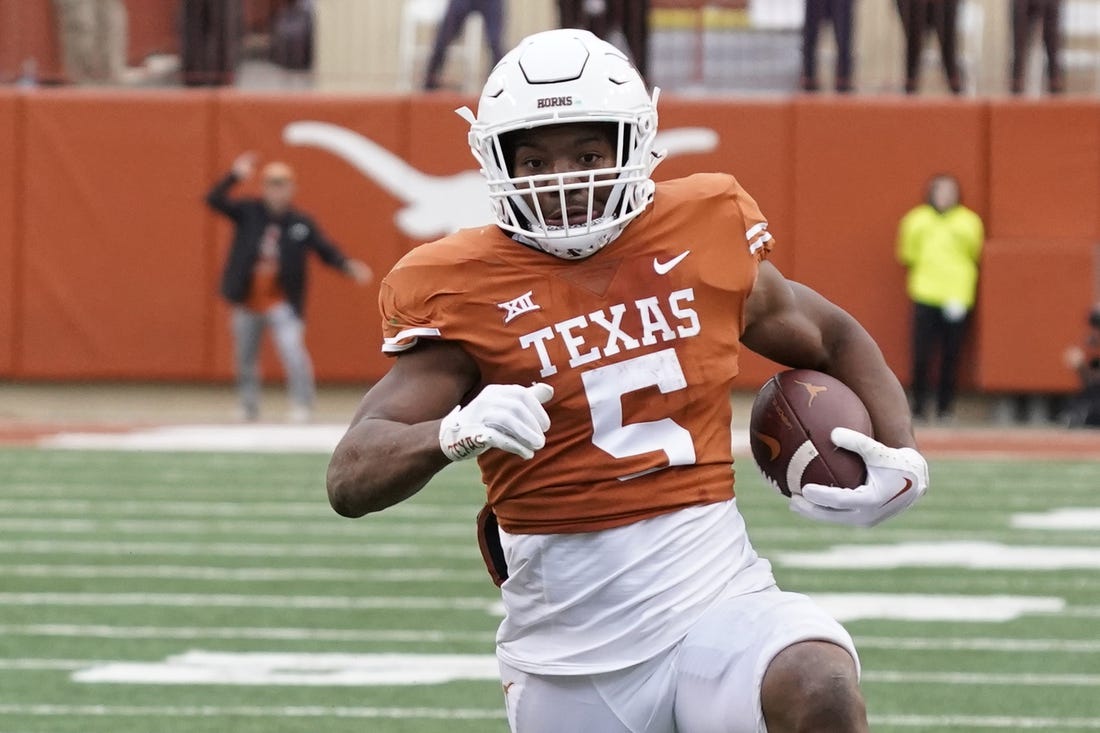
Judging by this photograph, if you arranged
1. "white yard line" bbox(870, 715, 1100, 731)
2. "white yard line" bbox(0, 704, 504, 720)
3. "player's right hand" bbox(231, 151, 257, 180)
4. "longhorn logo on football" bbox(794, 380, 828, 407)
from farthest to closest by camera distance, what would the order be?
"player's right hand" bbox(231, 151, 257, 180)
"white yard line" bbox(0, 704, 504, 720)
"white yard line" bbox(870, 715, 1100, 731)
"longhorn logo on football" bbox(794, 380, 828, 407)

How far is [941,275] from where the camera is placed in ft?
47.3

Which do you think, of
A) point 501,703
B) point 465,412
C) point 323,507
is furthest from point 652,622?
point 323,507

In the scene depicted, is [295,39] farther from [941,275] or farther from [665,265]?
[665,265]

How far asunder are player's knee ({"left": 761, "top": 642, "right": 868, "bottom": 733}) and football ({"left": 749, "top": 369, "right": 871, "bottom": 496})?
1.75ft

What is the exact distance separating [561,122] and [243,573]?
4.94m

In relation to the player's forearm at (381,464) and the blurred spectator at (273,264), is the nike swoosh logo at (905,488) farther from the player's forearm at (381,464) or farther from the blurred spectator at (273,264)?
the blurred spectator at (273,264)

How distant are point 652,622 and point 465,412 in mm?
576

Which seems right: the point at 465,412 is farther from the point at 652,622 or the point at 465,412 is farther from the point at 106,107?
the point at 106,107

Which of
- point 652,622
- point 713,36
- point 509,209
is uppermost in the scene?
point 713,36

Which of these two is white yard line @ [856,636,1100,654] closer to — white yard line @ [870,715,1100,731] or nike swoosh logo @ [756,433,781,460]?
white yard line @ [870,715,1100,731]

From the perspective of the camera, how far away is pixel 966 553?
8.45 meters

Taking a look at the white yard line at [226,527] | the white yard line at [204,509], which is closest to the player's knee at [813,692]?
the white yard line at [226,527]

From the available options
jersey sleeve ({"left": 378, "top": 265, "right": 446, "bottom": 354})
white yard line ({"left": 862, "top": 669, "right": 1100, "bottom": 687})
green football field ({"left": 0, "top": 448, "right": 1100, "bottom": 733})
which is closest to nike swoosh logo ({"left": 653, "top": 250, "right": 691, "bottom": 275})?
jersey sleeve ({"left": 378, "top": 265, "right": 446, "bottom": 354})

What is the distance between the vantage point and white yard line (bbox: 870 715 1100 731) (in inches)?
219
